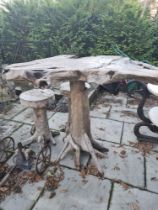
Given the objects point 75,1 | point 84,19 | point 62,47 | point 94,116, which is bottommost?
point 94,116

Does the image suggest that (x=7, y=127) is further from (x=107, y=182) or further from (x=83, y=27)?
(x=83, y=27)

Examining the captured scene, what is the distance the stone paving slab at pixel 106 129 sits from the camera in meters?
3.12

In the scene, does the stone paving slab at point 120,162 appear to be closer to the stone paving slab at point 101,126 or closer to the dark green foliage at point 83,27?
the stone paving slab at point 101,126

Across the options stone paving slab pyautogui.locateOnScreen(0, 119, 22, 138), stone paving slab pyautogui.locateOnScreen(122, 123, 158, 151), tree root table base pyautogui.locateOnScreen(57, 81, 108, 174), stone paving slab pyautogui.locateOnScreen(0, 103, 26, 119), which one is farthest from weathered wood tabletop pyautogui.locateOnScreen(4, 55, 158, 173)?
stone paving slab pyautogui.locateOnScreen(0, 103, 26, 119)

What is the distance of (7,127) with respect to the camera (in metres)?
3.38

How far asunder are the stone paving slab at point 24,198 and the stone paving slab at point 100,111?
1941 mm

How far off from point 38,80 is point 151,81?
0.96 meters

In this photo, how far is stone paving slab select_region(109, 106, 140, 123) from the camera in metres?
3.70

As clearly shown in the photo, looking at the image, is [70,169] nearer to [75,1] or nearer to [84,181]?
[84,181]

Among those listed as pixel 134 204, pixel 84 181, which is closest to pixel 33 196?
pixel 84 181

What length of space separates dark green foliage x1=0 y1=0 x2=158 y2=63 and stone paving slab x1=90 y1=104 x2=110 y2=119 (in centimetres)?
149

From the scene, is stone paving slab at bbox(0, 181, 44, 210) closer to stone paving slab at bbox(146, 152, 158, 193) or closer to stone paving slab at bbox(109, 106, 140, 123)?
stone paving slab at bbox(146, 152, 158, 193)

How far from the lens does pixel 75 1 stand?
197 inches

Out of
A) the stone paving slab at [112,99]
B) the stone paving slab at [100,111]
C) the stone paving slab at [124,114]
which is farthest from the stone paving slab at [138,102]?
the stone paving slab at [100,111]
